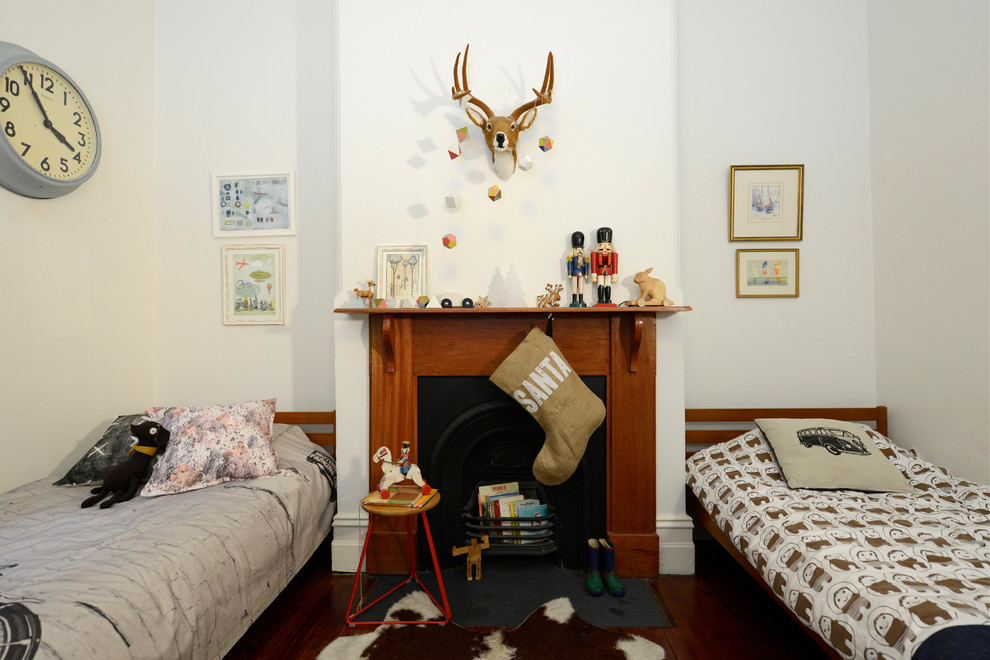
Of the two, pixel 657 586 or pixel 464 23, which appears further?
pixel 464 23

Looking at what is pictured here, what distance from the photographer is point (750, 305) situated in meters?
2.42

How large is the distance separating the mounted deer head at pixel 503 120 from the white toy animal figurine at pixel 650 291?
28.8 inches

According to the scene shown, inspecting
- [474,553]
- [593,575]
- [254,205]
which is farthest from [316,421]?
[593,575]

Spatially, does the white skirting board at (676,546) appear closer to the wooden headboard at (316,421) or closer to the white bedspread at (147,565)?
the white bedspread at (147,565)

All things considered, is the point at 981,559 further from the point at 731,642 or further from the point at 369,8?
the point at 369,8

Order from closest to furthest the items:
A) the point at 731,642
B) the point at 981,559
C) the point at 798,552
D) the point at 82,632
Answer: the point at 82,632
the point at 981,559
the point at 798,552
the point at 731,642

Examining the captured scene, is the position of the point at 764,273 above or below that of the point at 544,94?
below

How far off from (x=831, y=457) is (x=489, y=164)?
5.94ft

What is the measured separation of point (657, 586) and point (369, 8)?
276 cm

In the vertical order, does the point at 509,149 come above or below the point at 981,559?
above

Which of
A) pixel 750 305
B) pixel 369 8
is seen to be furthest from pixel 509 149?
pixel 750 305

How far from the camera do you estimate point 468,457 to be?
2.09 m

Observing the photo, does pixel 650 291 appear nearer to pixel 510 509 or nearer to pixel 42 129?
pixel 510 509

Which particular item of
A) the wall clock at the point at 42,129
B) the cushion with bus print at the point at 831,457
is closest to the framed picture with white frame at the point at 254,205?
the wall clock at the point at 42,129
